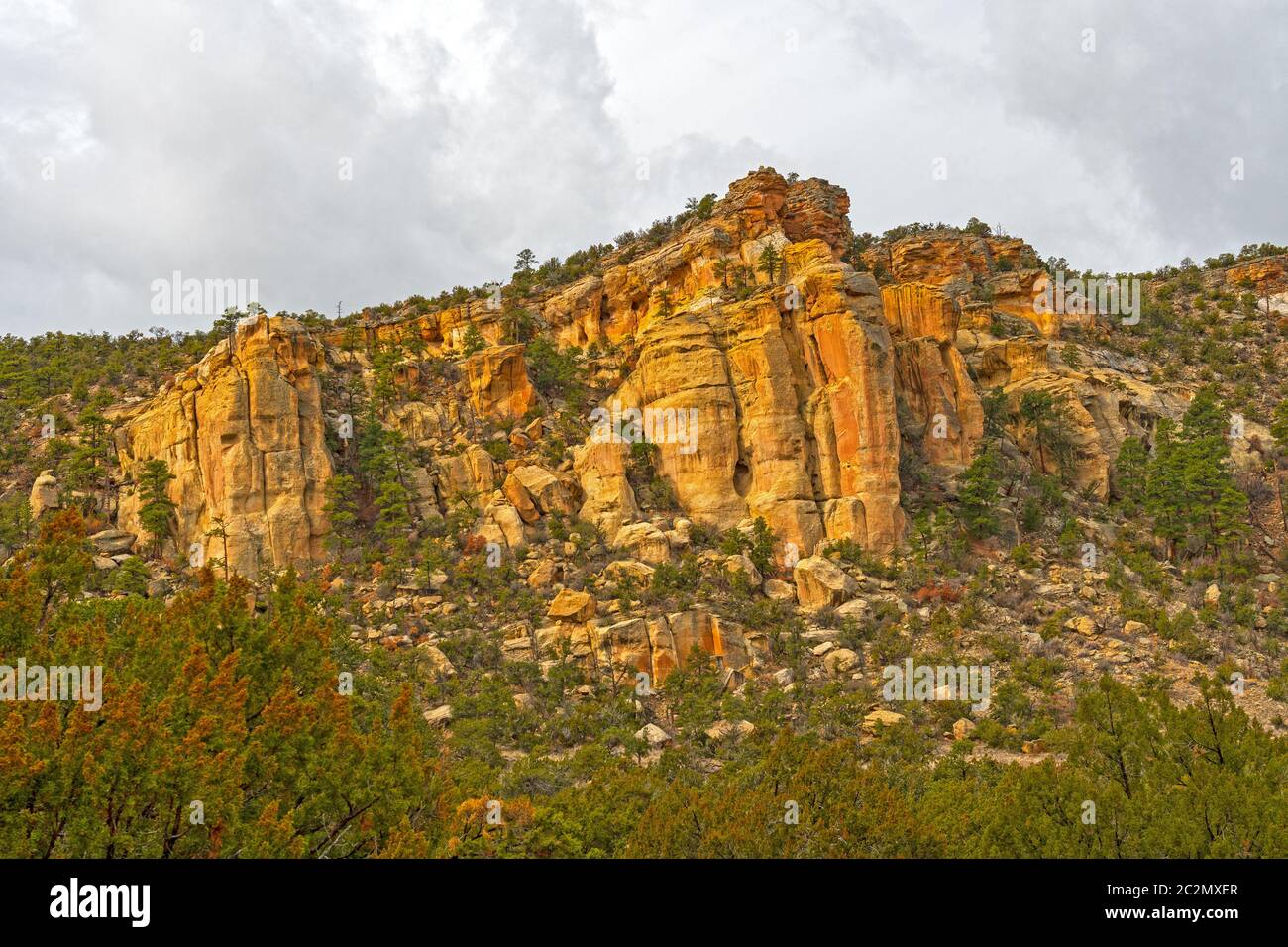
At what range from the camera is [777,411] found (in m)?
44.5

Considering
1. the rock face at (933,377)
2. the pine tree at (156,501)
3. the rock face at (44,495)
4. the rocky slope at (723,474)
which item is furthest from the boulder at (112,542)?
the rock face at (933,377)

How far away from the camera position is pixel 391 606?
129 feet

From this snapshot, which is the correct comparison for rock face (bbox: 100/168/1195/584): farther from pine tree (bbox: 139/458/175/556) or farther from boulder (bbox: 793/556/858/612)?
pine tree (bbox: 139/458/175/556)

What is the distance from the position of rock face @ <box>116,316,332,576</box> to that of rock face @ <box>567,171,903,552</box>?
45.0 ft

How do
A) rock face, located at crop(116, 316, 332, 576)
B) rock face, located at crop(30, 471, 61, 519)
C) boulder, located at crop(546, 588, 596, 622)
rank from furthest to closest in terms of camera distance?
1. rock face, located at crop(30, 471, 61, 519)
2. rock face, located at crop(116, 316, 332, 576)
3. boulder, located at crop(546, 588, 596, 622)

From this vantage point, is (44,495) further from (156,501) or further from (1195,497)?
(1195,497)

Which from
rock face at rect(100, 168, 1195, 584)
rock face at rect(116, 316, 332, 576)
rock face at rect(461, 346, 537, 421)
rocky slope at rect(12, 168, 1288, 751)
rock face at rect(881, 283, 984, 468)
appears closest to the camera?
rocky slope at rect(12, 168, 1288, 751)

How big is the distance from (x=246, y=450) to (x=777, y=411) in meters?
26.0

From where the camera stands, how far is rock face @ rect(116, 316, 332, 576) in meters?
43.5

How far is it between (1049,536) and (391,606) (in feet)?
98.0

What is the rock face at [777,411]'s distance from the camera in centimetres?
4250

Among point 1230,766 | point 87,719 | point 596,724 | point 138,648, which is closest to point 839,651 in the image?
point 596,724

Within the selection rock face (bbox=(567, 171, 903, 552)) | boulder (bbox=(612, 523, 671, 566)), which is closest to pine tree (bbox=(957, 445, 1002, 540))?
rock face (bbox=(567, 171, 903, 552))

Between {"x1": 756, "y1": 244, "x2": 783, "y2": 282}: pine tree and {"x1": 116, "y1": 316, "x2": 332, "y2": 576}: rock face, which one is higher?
{"x1": 756, "y1": 244, "x2": 783, "y2": 282}: pine tree
